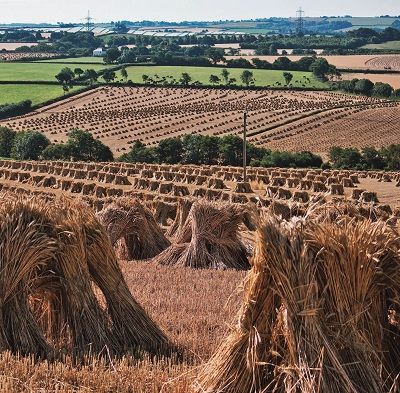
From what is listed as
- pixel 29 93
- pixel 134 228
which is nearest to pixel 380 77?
pixel 29 93

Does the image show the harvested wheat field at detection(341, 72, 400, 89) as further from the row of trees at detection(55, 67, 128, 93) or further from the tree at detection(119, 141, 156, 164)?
the tree at detection(119, 141, 156, 164)

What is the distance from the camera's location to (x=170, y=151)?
60719mm

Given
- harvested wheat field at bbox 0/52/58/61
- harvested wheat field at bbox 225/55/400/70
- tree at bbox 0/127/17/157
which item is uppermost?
tree at bbox 0/127/17/157

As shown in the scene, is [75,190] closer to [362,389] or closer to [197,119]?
[362,389]

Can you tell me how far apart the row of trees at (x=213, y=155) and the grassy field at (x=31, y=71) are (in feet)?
238

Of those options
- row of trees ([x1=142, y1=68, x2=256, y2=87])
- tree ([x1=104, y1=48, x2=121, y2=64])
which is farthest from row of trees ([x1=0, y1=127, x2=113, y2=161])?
tree ([x1=104, y1=48, x2=121, y2=64])

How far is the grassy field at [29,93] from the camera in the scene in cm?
11138

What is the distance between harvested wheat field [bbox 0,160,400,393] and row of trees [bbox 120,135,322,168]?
4444 cm

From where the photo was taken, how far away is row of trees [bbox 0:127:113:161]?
62.4 metres

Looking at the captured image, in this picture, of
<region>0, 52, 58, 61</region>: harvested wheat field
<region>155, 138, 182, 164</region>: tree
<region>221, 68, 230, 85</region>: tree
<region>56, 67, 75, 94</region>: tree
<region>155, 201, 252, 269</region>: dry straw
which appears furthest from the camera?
<region>0, 52, 58, 61</region>: harvested wheat field

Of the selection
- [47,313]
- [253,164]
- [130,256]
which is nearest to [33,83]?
[253,164]

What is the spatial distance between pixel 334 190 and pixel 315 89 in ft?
270

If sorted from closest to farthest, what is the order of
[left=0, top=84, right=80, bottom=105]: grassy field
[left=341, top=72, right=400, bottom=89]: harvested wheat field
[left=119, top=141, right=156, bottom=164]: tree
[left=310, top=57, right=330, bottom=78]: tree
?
1. [left=119, top=141, right=156, bottom=164]: tree
2. [left=0, top=84, right=80, bottom=105]: grassy field
3. [left=341, top=72, right=400, bottom=89]: harvested wheat field
4. [left=310, top=57, right=330, bottom=78]: tree

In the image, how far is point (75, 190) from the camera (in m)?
39.5
